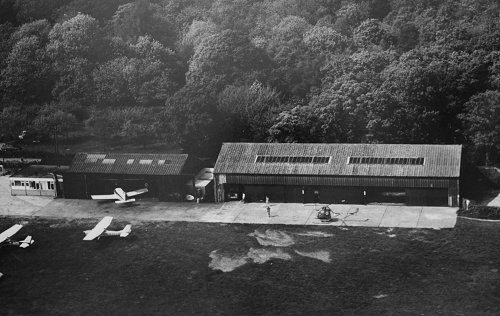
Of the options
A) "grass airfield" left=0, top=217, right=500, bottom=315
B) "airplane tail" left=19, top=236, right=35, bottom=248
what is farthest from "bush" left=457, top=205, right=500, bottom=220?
"airplane tail" left=19, top=236, right=35, bottom=248

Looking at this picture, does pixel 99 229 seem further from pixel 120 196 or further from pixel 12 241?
pixel 120 196

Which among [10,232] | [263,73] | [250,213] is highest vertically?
[263,73]

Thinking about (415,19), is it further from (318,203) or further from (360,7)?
(318,203)

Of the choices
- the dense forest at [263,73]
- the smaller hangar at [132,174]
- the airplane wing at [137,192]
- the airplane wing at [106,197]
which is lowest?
the airplane wing at [106,197]

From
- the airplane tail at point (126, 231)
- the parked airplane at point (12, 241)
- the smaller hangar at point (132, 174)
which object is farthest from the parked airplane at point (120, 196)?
the parked airplane at point (12, 241)

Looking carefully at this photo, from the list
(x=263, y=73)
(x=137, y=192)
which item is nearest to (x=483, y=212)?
(x=137, y=192)

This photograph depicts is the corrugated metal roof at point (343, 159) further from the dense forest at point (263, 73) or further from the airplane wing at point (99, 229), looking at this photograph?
the airplane wing at point (99, 229)
